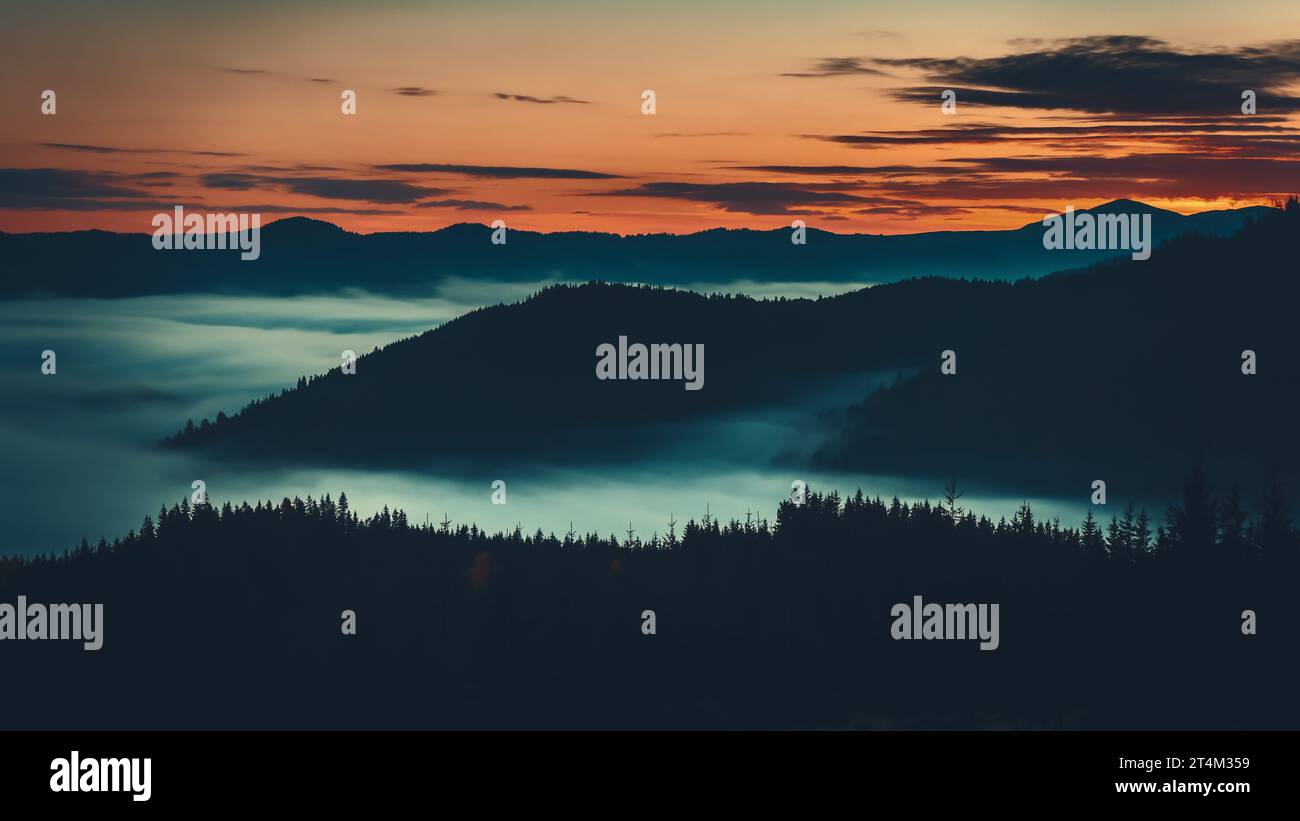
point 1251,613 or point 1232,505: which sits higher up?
point 1232,505

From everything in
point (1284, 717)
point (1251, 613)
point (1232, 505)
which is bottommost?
Result: point (1284, 717)
